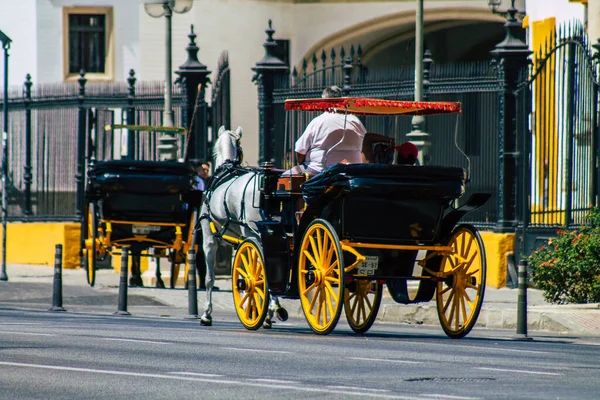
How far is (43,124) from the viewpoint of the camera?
29281mm

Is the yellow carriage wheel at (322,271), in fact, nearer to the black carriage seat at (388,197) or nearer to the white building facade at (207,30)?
the black carriage seat at (388,197)

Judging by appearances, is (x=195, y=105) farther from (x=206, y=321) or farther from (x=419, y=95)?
(x=206, y=321)

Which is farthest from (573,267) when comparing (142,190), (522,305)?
(142,190)

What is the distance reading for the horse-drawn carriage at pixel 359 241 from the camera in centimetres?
1403

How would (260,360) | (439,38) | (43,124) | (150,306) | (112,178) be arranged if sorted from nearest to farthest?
(260,360)
(150,306)
(112,178)
(43,124)
(439,38)

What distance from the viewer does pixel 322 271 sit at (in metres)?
14.1

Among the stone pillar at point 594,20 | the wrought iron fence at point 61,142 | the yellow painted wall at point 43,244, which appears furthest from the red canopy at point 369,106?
the wrought iron fence at point 61,142

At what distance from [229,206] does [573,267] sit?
4666 millimetres

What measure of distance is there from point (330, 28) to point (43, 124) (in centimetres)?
1079

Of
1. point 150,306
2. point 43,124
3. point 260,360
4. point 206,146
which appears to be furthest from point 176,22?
point 260,360

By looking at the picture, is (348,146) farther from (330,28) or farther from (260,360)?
(330,28)

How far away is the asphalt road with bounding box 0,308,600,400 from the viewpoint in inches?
390

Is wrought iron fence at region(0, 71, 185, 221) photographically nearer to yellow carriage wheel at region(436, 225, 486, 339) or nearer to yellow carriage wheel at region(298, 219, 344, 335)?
yellow carriage wheel at region(298, 219, 344, 335)

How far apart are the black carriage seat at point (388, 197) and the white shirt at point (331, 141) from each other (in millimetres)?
817
